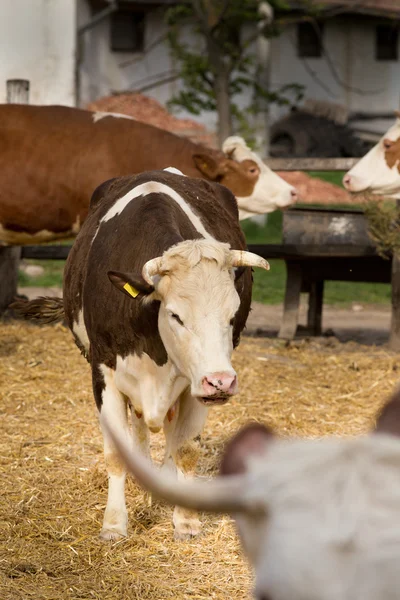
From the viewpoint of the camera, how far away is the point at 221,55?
21.0 metres

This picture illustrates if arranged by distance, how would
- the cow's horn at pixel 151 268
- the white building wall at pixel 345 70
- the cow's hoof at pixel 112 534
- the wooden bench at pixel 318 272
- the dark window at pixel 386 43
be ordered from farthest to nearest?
the dark window at pixel 386 43
the white building wall at pixel 345 70
the wooden bench at pixel 318 272
the cow's hoof at pixel 112 534
the cow's horn at pixel 151 268

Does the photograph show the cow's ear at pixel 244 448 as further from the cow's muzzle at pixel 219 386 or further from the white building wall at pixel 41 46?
the white building wall at pixel 41 46

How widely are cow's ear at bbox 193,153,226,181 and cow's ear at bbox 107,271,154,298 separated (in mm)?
4131

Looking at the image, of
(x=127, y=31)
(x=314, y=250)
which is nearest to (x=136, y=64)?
(x=127, y=31)

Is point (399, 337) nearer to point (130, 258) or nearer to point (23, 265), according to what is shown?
point (130, 258)

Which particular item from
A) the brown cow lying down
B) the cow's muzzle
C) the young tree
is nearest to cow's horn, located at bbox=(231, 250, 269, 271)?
the cow's muzzle

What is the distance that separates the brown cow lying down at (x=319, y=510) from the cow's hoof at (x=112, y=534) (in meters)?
2.95

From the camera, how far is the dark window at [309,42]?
29438mm

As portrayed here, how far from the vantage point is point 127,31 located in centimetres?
2814

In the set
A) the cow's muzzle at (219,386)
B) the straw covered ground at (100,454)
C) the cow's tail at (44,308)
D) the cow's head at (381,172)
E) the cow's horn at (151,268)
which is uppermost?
the cow's head at (381,172)

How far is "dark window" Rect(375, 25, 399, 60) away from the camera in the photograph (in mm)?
30047

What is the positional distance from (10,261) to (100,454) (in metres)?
4.60

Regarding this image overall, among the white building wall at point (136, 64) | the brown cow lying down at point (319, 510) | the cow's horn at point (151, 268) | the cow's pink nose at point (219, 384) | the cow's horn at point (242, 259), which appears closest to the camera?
the brown cow lying down at point (319, 510)

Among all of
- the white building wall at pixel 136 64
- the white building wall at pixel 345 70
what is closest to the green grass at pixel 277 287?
the white building wall at pixel 136 64
